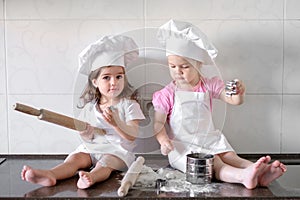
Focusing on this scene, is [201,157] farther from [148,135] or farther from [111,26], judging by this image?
[111,26]

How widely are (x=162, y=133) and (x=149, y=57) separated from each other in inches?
8.9

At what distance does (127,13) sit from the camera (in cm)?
148

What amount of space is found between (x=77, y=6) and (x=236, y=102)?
52 centimetres

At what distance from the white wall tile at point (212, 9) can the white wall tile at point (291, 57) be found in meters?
0.06

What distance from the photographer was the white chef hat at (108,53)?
133 centimetres

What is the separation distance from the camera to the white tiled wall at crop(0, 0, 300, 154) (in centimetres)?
148

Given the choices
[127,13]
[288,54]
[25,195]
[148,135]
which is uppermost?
[127,13]

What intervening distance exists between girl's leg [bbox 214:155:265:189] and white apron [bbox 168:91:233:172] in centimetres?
5

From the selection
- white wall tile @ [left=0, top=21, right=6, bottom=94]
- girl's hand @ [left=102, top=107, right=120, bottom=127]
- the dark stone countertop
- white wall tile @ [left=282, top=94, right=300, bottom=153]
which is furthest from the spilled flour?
white wall tile @ [left=0, top=21, right=6, bottom=94]

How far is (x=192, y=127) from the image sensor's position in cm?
137

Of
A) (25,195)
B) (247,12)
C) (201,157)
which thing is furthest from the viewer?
(247,12)

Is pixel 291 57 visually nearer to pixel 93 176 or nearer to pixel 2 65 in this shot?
pixel 93 176

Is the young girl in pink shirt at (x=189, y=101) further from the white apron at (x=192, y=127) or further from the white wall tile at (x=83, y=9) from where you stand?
the white wall tile at (x=83, y=9)

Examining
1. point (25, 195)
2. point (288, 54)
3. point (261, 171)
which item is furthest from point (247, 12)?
point (25, 195)
